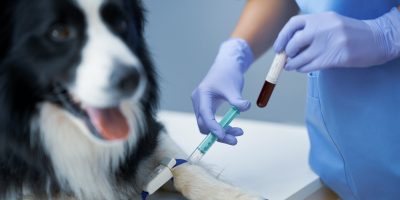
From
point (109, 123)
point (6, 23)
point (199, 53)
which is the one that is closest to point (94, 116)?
point (109, 123)

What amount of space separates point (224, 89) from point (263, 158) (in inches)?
7.4

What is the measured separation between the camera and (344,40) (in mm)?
807

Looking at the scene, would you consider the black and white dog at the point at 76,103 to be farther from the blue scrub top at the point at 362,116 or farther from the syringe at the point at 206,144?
the blue scrub top at the point at 362,116

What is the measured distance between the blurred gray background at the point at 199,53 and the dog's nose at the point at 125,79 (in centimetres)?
92

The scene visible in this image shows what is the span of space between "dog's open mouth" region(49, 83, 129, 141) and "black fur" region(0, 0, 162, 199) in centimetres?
2

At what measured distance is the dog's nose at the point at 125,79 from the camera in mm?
615

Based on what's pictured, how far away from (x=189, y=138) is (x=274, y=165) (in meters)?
0.21

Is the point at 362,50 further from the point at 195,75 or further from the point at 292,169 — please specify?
the point at 195,75

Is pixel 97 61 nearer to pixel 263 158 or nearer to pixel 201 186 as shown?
pixel 201 186

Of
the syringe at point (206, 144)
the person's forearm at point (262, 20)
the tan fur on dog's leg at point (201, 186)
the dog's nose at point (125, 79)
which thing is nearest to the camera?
the dog's nose at point (125, 79)

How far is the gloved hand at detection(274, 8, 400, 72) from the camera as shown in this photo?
2.66 ft

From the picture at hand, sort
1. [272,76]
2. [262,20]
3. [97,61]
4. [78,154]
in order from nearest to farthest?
[97,61]
[78,154]
[272,76]
[262,20]

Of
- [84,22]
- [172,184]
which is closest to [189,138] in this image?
[172,184]

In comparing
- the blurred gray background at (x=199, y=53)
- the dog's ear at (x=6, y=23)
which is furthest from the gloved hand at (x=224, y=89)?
the blurred gray background at (x=199, y=53)
